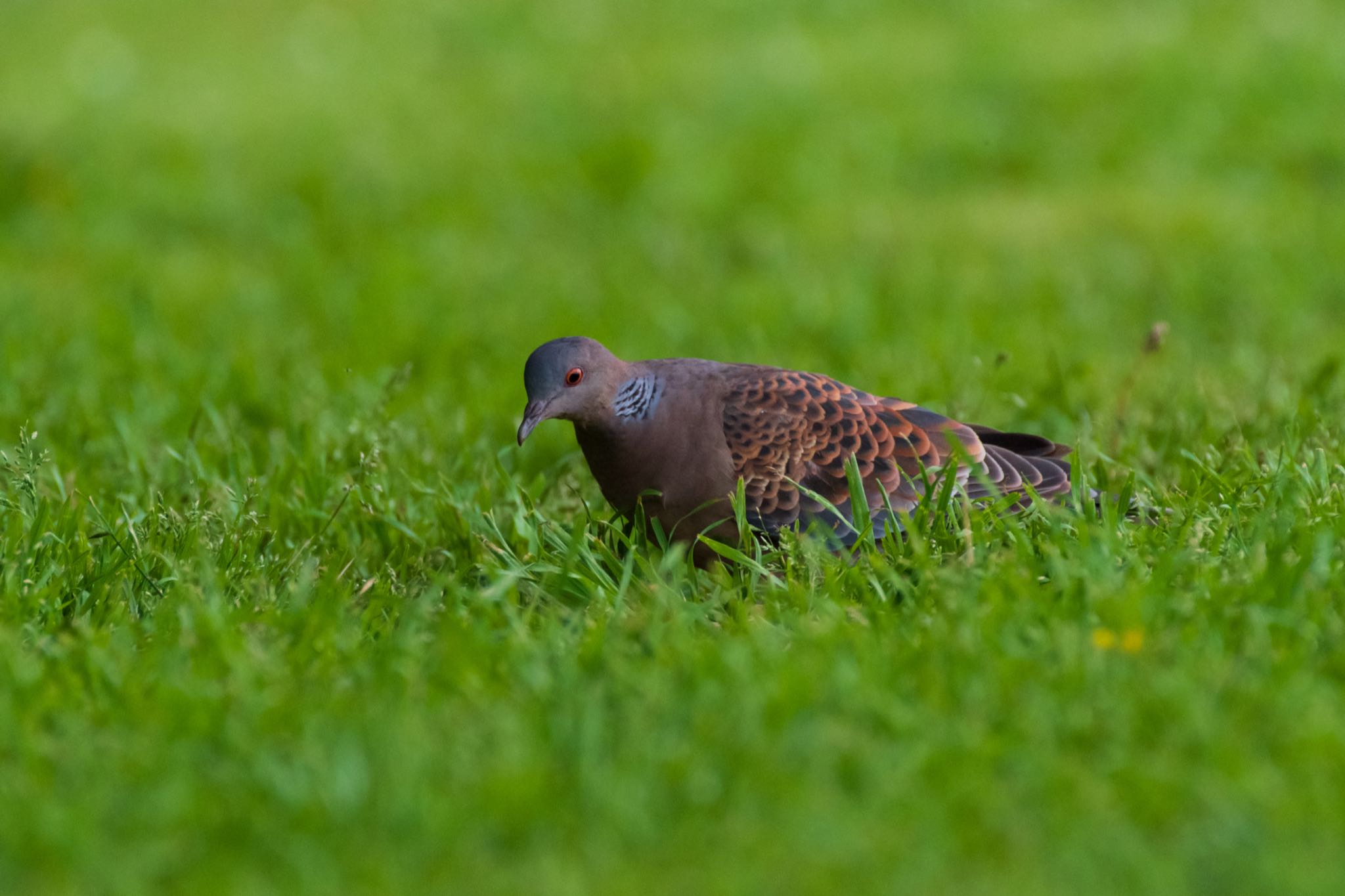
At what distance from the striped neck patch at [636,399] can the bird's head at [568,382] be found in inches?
0.9

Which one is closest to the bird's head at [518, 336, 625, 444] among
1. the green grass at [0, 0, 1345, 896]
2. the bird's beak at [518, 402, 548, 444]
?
the bird's beak at [518, 402, 548, 444]

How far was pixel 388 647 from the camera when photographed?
3143 mm

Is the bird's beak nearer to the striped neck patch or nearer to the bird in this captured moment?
the bird

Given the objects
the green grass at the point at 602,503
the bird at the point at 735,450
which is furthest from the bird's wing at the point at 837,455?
the green grass at the point at 602,503

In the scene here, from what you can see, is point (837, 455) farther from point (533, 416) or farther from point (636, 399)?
point (533, 416)

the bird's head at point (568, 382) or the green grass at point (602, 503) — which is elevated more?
the bird's head at point (568, 382)

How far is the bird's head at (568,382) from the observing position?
379 cm

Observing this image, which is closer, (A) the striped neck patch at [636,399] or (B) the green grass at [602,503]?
(B) the green grass at [602,503]

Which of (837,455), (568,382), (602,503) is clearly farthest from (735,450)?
(602,503)

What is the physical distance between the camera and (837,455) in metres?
3.91

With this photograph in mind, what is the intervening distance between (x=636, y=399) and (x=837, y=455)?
20.5 inches

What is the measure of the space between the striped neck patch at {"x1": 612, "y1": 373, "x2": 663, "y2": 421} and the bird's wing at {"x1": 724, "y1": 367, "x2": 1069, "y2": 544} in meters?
0.20

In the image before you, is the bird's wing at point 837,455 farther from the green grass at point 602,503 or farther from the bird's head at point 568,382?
the bird's head at point 568,382

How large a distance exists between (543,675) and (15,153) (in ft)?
22.9
